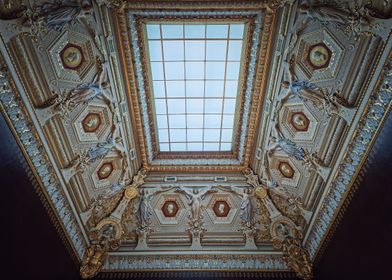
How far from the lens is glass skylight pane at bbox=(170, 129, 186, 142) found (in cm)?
987

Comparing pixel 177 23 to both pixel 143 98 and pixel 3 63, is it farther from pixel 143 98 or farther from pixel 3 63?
pixel 3 63

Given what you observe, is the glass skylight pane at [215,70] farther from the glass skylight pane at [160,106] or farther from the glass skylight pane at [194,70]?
the glass skylight pane at [160,106]

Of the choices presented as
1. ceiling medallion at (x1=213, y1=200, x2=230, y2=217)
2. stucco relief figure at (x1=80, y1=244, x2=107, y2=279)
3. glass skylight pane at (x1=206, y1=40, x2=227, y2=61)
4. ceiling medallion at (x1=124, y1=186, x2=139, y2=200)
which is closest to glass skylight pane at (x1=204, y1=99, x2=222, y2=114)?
glass skylight pane at (x1=206, y1=40, x2=227, y2=61)

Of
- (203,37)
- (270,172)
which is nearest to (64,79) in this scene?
(203,37)

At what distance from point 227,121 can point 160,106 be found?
2.05m

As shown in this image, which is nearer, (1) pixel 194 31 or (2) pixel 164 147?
(1) pixel 194 31

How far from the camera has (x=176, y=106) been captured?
30.5 ft

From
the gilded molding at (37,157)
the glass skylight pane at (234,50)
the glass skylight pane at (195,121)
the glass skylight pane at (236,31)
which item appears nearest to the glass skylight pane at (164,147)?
the glass skylight pane at (195,121)

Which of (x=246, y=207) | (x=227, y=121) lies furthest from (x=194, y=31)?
(x=246, y=207)

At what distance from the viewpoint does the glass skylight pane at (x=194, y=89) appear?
882 centimetres

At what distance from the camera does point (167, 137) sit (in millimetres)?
9984

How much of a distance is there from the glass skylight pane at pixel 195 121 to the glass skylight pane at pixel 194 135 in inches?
7.5

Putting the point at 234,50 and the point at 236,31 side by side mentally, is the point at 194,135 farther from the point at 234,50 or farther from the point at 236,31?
the point at 236,31

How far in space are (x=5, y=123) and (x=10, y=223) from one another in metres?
1.78
